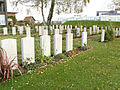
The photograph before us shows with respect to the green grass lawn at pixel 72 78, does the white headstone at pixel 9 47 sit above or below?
above

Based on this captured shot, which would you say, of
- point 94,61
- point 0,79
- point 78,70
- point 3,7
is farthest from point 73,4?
point 3,7

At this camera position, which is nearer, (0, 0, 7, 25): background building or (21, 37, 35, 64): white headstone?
(21, 37, 35, 64): white headstone

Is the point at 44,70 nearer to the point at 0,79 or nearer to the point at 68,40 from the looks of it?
the point at 0,79

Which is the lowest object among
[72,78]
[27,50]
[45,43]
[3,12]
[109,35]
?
[72,78]

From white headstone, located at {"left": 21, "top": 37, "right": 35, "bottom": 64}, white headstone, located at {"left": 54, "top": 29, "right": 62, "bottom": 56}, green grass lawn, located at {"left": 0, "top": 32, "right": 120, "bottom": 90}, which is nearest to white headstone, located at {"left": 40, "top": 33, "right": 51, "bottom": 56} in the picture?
white headstone, located at {"left": 54, "top": 29, "right": 62, "bottom": 56}

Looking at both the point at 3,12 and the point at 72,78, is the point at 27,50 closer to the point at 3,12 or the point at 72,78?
the point at 72,78

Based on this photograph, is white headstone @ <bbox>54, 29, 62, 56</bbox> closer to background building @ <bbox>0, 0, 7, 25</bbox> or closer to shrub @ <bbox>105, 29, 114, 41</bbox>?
shrub @ <bbox>105, 29, 114, 41</bbox>

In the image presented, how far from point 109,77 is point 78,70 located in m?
0.95

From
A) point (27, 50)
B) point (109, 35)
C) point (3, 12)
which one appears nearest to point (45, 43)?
point (27, 50)

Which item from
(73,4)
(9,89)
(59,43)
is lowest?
(9,89)

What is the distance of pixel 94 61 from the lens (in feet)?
18.2

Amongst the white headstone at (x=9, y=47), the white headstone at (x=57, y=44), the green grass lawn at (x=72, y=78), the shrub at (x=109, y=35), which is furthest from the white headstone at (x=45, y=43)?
the shrub at (x=109, y=35)

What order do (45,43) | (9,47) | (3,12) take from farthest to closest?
(3,12) → (45,43) → (9,47)

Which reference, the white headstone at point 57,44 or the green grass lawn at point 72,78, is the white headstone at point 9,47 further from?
the white headstone at point 57,44
